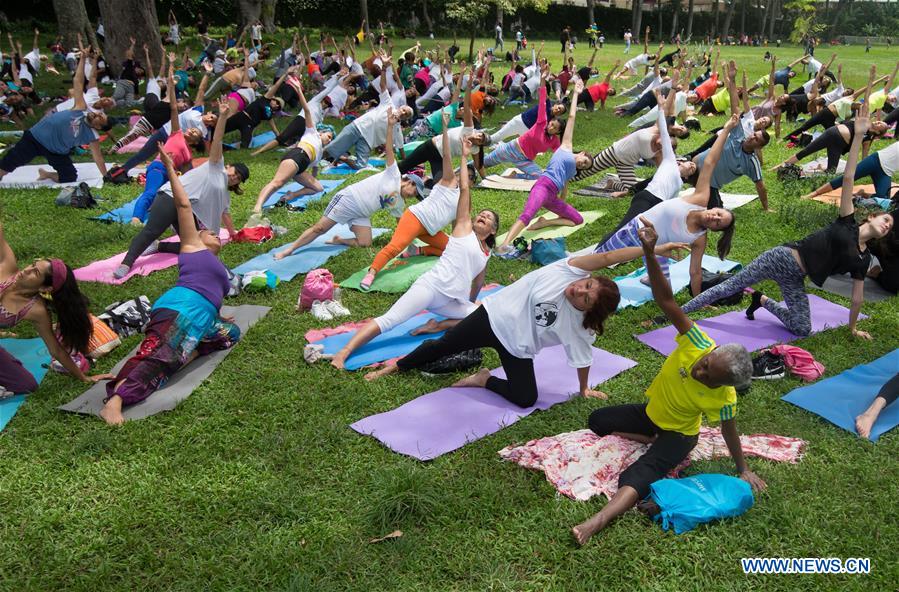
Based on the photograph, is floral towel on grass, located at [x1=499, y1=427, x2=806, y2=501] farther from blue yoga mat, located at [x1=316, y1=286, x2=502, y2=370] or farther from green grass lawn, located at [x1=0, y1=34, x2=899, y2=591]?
blue yoga mat, located at [x1=316, y1=286, x2=502, y2=370]

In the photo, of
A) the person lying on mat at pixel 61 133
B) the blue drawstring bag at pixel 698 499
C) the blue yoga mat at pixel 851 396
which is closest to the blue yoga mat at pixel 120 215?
the person lying on mat at pixel 61 133

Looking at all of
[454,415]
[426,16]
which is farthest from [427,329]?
[426,16]

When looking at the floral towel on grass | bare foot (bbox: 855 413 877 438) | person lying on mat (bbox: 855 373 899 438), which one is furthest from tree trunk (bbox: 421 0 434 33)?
the floral towel on grass

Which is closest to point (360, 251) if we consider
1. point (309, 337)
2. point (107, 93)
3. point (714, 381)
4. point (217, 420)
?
point (309, 337)

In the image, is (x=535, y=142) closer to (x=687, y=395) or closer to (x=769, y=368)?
(x=769, y=368)

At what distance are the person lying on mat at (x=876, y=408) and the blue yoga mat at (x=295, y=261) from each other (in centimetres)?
580

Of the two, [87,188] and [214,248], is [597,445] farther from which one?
[87,188]

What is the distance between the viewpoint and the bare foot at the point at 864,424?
186 inches

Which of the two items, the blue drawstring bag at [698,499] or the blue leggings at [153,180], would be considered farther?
the blue leggings at [153,180]

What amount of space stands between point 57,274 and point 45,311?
0.34 metres

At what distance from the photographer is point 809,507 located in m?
4.00

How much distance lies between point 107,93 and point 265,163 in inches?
382

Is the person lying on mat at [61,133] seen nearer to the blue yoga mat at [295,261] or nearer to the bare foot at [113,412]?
the blue yoga mat at [295,261]

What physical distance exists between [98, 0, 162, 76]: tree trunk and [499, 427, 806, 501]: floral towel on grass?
61.3ft
